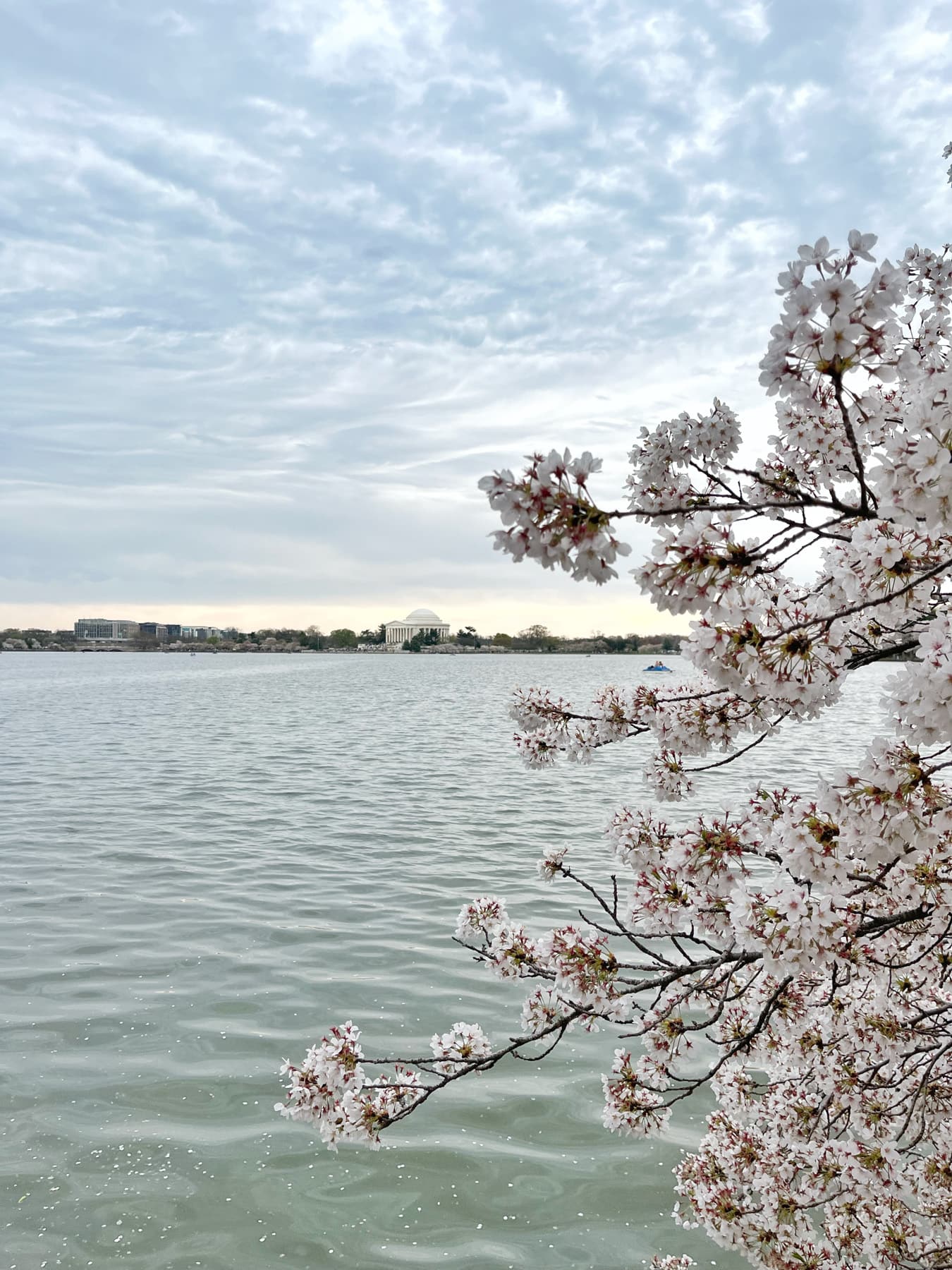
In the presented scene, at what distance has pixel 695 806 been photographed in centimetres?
1753

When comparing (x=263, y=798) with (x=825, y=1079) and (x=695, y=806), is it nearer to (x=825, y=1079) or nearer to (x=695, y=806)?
(x=695, y=806)

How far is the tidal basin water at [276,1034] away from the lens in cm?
541

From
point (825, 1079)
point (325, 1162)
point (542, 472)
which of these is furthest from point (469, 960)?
point (542, 472)

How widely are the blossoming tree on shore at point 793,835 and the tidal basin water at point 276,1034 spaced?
0.71m

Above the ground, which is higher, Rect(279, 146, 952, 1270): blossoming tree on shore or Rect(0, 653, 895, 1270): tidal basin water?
Rect(279, 146, 952, 1270): blossoming tree on shore

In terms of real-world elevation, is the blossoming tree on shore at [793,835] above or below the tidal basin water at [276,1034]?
above

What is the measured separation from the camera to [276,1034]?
25.4 feet

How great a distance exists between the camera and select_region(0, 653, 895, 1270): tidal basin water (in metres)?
5.41

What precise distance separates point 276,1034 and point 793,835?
6.49 metres

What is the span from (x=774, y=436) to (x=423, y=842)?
37.6 ft

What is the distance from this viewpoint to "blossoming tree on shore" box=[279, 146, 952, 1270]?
7.41 feet

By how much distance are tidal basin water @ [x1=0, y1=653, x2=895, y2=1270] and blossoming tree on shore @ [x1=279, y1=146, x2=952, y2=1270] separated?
A: 708 millimetres

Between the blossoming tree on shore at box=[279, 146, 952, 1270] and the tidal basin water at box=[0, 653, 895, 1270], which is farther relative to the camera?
the tidal basin water at box=[0, 653, 895, 1270]

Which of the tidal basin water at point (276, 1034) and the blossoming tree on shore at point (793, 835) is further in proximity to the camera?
the tidal basin water at point (276, 1034)
